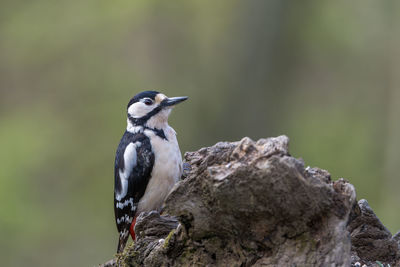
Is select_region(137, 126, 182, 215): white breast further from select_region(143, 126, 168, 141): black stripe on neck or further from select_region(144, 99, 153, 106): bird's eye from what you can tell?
select_region(144, 99, 153, 106): bird's eye

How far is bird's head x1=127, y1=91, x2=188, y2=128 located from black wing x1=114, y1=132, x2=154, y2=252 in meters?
0.16

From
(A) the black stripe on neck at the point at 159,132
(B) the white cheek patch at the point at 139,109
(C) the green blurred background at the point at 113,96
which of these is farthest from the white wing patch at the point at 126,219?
(C) the green blurred background at the point at 113,96

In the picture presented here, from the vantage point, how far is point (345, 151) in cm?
1062

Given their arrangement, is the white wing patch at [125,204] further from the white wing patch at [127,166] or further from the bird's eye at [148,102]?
the bird's eye at [148,102]

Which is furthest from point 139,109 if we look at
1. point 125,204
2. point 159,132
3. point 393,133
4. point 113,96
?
point 393,133

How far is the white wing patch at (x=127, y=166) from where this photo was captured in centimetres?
437

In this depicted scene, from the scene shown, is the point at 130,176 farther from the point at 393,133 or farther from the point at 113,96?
the point at 393,133

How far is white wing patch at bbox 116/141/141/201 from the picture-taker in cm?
437

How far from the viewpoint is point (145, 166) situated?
14.2 ft

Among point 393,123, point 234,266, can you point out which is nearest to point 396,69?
point 393,123

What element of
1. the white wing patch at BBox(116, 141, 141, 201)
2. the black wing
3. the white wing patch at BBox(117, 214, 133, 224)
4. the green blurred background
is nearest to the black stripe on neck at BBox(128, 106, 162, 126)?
the black wing

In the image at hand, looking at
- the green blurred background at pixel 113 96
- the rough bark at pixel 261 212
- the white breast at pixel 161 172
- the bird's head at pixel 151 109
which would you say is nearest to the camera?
the rough bark at pixel 261 212

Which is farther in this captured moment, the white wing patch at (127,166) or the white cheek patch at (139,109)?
the white cheek patch at (139,109)

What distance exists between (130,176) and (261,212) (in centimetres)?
186
